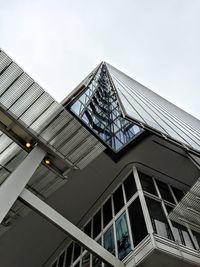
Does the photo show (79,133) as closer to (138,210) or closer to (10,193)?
(10,193)

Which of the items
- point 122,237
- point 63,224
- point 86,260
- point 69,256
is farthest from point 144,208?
point 69,256

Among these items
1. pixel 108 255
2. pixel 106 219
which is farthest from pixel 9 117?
pixel 106 219

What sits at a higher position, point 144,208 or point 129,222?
point 144,208

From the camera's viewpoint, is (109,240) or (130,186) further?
(130,186)

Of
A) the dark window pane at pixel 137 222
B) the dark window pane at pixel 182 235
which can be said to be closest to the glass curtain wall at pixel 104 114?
the dark window pane at pixel 137 222

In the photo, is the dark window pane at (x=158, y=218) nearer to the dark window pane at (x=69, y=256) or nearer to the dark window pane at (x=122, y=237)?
the dark window pane at (x=122, y=237)

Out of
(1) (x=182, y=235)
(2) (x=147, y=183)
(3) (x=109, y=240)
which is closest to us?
(1) (x=182, y=235)

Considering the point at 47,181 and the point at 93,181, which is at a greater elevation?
the point at 93,181

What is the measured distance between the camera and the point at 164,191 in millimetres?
12344

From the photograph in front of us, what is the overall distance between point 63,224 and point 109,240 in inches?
125

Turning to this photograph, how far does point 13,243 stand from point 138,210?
9.76 metres

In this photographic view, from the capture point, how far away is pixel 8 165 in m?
8.81

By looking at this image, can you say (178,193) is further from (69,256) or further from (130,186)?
(69,256)

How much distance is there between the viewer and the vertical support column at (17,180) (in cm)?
657
